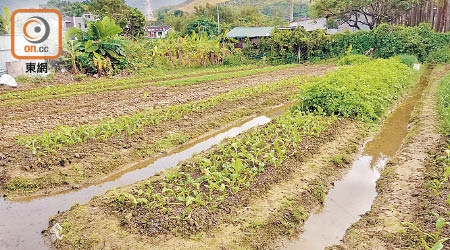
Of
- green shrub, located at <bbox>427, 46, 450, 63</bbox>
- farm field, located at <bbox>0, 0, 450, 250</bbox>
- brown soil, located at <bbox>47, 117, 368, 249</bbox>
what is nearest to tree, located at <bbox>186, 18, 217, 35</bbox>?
green shrub, located at <bbox>427, 46, 450, 63</bbox>

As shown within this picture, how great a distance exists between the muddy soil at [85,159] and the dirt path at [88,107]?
1.82 m

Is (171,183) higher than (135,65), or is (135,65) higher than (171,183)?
(135,65)

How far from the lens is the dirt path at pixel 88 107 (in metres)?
9.33

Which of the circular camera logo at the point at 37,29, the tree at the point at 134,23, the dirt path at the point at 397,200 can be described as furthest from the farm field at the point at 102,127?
the tree at the point at 134,23

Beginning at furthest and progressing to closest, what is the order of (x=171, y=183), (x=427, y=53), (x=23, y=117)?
(x=427, y=53)
(x=23, y=117)
(x=171, y=183)

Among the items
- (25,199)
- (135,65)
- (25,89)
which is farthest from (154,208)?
(135,65)

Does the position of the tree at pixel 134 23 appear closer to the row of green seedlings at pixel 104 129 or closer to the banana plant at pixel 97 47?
the banana plant at pixel 97 47

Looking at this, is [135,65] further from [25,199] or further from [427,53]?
[427,53]

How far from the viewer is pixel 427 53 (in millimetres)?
22500

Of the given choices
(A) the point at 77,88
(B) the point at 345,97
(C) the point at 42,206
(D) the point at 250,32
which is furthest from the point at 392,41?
(C) the point at 42,206

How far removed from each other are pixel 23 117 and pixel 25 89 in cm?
493

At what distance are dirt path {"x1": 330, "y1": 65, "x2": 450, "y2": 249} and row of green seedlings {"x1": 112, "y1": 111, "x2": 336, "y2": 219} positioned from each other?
1.79m

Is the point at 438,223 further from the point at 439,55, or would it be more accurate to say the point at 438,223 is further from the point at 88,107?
the point at 439,55

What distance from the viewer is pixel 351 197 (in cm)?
590
